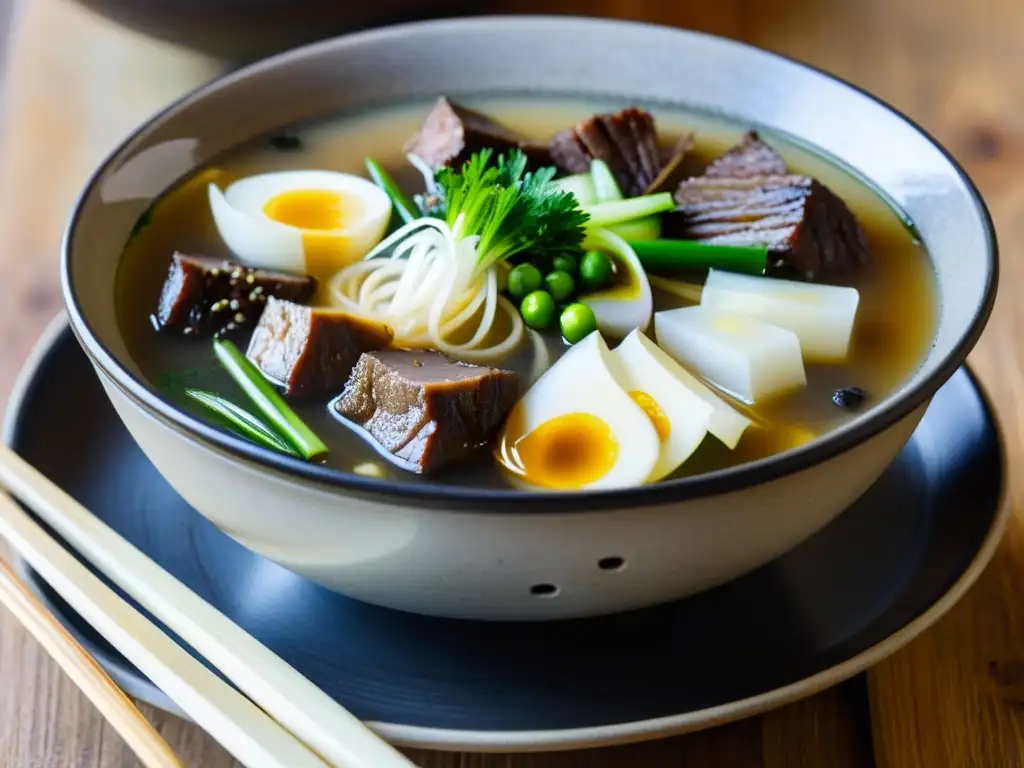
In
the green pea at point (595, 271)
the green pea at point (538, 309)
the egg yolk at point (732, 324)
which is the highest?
the green pea at point (595, 271)

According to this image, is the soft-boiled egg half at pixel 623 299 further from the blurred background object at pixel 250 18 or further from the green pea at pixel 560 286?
the blurred background object at pixel 250 18

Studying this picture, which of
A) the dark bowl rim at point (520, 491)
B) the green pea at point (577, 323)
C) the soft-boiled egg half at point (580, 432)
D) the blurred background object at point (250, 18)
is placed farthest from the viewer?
the blurred background object at point (250, 18)

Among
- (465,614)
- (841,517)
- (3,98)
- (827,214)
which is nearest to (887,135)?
(827,214)

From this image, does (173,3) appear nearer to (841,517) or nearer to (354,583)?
(354,583)

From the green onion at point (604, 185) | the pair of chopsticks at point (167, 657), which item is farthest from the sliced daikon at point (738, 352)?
the pair of chopsticks at point (167, 657)

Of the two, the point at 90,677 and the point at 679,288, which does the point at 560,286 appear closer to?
Result: the point at 679,288

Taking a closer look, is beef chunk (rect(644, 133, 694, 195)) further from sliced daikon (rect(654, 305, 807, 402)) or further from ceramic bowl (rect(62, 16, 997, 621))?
sliced daikon (rect(654, 305, 807, 402))
